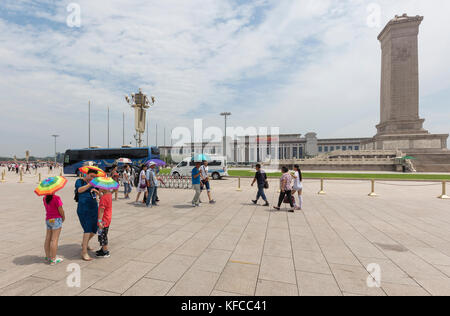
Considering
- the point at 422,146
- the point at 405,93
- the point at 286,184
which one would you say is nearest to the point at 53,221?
the point at 286,184

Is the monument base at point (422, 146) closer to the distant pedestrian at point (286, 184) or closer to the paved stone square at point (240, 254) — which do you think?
the paved stone square at point (240, 254)

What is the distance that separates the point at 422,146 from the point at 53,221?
60320 mm

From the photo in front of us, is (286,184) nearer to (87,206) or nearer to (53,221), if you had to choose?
(87,206)

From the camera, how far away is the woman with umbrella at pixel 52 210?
3.75 m

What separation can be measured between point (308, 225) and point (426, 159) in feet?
169

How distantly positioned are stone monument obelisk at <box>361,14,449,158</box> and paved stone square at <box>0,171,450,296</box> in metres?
47.9

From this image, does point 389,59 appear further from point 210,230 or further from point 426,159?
point 210,230

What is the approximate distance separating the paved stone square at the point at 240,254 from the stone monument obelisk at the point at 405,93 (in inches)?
1888

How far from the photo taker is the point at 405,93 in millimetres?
45531

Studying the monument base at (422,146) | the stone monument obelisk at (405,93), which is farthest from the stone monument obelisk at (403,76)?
the monument base at (422,146)

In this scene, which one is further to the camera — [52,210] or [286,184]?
[286,184]

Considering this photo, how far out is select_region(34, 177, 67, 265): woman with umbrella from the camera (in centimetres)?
375
